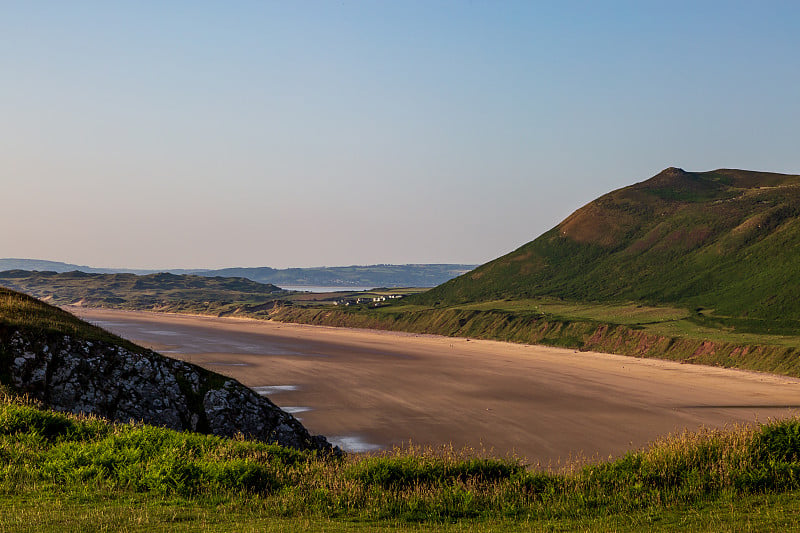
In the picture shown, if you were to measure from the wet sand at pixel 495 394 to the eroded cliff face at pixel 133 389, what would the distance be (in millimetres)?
8044

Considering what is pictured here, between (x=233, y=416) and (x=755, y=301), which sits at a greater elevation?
(x=755, y=301)

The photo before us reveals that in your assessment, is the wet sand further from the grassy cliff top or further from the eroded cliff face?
the grassy cliff top

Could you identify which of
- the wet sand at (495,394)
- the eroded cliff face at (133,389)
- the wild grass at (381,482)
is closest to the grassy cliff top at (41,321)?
the eroded cliff face at (133,389)

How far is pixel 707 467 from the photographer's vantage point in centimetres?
1694

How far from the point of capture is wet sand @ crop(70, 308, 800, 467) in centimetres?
3975

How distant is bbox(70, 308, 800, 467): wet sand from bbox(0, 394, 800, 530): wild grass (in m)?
14.6

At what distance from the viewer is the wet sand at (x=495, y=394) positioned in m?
39.8

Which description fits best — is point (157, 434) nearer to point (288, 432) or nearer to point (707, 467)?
point (288, 432)

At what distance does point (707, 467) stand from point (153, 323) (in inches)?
5531

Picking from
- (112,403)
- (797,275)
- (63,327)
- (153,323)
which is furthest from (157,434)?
(153,323)

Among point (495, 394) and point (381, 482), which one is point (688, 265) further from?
point (381, 482)

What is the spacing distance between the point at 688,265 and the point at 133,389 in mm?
145339

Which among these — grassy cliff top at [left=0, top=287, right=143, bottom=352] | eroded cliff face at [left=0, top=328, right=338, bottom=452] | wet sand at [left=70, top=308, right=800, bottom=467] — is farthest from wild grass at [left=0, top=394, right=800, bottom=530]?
wet sand at [left=70, top=308, right=800, bottom=467]

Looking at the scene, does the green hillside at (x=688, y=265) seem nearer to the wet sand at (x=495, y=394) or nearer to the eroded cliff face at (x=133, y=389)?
the wet sand at (x=495, y=394)
